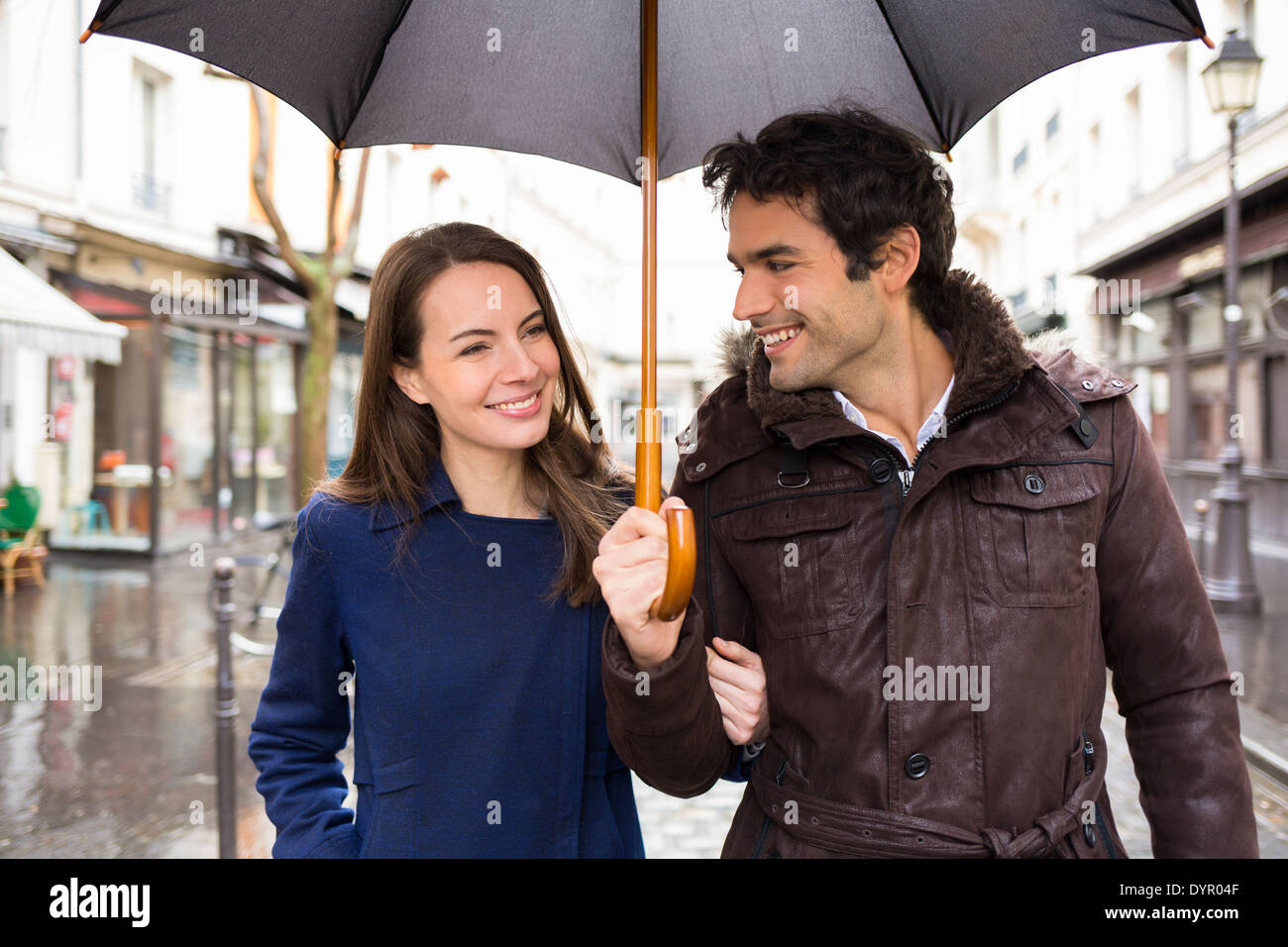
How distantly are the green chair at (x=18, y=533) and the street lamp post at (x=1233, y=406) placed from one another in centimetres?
1124

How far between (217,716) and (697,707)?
296 centimetres

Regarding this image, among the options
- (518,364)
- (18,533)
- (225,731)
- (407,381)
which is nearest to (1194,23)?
(518,364)

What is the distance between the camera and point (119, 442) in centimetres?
1316

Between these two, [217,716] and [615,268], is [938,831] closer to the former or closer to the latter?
[217,716]

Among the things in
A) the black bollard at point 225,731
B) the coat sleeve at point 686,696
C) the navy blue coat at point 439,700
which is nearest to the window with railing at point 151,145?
the black bollard at point 225,731

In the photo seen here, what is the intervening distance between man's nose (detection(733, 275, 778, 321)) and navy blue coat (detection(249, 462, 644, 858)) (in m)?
0.59

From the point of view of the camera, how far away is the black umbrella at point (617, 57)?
6.20 ft

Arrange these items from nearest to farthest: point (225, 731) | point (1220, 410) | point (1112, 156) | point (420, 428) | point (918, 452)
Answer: point (918, 452) < point (420, 428) < point (225, 731) < point (1220, 410) < point (1112, 156)

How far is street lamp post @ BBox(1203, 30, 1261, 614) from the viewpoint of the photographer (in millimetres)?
8156

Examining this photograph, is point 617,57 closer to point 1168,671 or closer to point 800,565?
point 800,565

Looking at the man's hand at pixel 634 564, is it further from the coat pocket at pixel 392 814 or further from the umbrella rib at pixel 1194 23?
the umbrella rib at pixel 1194 23

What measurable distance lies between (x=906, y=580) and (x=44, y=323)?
29.1 ft

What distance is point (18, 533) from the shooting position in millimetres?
10711
